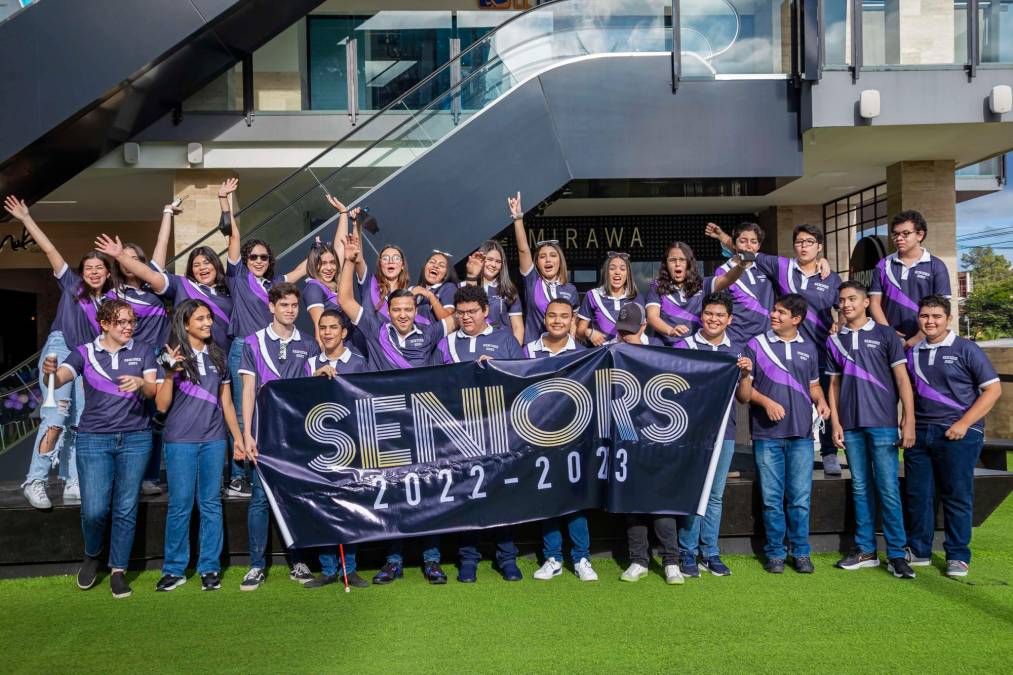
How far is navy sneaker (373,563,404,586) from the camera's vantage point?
18.5 feet

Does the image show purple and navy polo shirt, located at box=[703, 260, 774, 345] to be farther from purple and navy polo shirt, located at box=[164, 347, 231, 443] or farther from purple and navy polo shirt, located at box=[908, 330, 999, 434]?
purple and navy polo shirt, located at box=[164, 347, 231, 443]

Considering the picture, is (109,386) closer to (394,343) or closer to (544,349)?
(394,343)

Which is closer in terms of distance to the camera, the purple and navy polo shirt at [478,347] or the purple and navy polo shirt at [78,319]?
the purple and navy polo shirt at [478,347]

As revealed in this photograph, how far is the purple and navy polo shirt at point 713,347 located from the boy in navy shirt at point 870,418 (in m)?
0.71

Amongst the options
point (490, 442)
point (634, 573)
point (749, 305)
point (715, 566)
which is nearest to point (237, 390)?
point (490, 442)

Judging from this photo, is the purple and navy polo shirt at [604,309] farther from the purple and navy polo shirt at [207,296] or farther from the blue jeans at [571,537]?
the purple and navy polo shirt at [207,296]

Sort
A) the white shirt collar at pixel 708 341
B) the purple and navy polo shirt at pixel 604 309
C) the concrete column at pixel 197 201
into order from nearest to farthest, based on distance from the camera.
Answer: the white shirt collar at pixel 708 341, the purple and navy polo shirt at pixel 604 309, the concrete column at pixel 197 201

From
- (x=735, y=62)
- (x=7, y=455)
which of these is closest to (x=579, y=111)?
(x=735, y=62)

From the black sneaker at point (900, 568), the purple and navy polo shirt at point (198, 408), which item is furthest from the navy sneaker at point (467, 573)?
the black sneaker at point (900, 568)

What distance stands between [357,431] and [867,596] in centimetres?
335

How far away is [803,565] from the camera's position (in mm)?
5758

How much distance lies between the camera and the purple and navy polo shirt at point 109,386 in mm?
5492

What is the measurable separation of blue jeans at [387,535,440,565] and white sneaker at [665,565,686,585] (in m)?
1.51

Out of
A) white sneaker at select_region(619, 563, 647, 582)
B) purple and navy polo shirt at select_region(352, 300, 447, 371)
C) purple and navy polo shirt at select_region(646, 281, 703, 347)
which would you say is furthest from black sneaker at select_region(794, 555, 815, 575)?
purple and navy polo shirt at select_region(352, 300, 447, 371)
